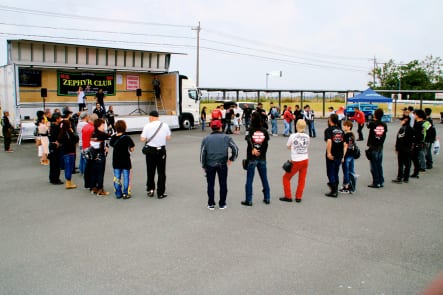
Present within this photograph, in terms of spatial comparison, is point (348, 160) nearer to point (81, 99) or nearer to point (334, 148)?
point (334, 148)

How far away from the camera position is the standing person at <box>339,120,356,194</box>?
844 centimetres

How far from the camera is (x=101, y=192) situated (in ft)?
27.9

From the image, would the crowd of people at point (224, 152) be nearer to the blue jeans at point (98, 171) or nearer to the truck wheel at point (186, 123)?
the blue jeans at point (98, 171)

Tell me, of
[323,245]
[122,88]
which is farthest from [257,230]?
[122,88]

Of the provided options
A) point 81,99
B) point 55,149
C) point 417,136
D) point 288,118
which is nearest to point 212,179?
point 55,149

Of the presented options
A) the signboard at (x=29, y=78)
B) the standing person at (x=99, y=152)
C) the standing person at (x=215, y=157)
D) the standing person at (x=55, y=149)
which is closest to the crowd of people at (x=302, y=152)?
the standing person at (x=215, y=157)

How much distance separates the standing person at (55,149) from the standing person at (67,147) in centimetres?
29

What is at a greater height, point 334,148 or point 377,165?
point 334,148

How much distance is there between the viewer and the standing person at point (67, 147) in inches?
362

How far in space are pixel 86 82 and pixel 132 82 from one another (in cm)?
281

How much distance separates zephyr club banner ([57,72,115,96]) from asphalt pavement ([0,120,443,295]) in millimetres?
13526

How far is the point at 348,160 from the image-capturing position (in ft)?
28.0

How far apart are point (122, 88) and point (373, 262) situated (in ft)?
68.8

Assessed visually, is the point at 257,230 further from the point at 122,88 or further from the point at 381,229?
the point at 122,88
